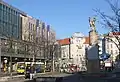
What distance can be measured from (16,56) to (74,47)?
3843 inches

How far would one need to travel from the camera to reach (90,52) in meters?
56.0

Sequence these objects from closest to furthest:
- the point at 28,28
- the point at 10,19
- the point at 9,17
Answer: the point at 9,17, the point at 10,19, the point at 28,28

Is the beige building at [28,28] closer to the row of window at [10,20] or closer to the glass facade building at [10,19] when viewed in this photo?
the glass facade building at [10,19]

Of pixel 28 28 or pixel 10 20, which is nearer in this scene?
pixel 10 20

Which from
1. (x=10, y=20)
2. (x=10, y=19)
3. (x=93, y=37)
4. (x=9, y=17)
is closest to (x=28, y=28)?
(x=10, y=20)

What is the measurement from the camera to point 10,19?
102062 mm

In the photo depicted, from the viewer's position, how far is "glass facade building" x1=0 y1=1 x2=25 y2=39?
315 feet

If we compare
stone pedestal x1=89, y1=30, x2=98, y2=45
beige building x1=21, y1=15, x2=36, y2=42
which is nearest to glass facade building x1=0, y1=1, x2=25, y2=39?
beige building x1=21, y1=15, x2=36, y2=42

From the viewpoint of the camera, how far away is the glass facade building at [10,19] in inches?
3777

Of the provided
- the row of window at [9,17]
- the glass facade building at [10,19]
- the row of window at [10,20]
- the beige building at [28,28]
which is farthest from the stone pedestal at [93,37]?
the row of window at [9,17]

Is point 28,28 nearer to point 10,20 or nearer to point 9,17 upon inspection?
point 10,20

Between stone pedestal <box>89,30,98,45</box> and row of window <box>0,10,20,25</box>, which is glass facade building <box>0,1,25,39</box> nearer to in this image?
row of window <box>0,10,20,25</box>

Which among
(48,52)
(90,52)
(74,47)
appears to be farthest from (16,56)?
(74,47)

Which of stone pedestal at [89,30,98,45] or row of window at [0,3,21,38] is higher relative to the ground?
row of window at [0,3,21,38]
